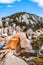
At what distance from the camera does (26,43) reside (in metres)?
20.0

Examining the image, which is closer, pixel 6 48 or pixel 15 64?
pixel 15 64

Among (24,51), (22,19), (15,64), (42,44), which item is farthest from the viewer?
(22,19)

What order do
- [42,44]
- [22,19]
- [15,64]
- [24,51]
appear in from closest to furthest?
[15,64]
[24,51]
[42,44]
[22,19]

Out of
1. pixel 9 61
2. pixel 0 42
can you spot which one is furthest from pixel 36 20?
pixel 9 61

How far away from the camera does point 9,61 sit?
12.0 meters

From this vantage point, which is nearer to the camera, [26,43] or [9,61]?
[9,61]

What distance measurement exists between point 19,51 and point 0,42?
8.99 ft

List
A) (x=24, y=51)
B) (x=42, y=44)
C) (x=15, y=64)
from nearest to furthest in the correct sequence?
(x=15, y=64) < (x=24, y=51) < (x=42, y=44)

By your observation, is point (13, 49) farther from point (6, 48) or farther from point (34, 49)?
point (34, 49)

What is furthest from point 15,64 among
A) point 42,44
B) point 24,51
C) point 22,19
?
point 22,19

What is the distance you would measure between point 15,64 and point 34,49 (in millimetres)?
8232

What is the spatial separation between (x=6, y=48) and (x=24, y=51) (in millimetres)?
1777

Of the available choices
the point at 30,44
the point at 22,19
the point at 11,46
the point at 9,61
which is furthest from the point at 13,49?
the point at 22,19

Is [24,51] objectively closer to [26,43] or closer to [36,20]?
[26,43]
